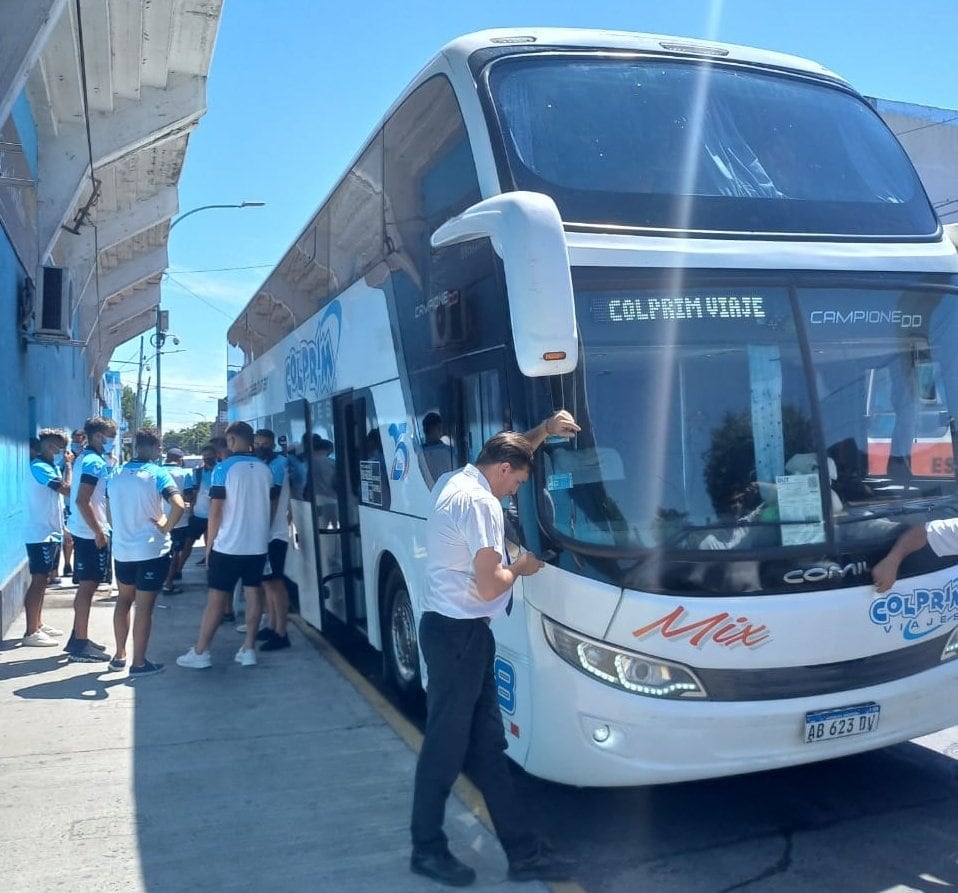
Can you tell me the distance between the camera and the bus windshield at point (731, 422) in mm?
4309

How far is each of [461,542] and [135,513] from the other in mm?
4269

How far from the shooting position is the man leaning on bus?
4039 millimetres

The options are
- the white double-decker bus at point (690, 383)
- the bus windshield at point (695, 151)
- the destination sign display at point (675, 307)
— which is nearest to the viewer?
the white double-decker bus at point (690, 383)

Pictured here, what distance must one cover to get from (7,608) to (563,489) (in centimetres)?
714

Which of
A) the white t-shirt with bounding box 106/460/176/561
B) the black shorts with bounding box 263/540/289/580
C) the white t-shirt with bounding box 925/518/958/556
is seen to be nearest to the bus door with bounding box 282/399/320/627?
the black shorts with bounding box 263/540/289/580

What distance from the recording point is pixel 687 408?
441 centimetres

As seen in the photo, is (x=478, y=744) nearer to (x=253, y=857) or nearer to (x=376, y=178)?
(x=253, y=857)

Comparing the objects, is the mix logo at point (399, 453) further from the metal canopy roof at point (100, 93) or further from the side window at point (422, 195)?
the metal canopy roof at point (100, 93)

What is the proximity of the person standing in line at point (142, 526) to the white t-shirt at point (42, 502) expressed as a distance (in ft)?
4.07

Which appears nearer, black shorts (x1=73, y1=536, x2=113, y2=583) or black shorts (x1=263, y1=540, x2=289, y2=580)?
black shorts (x1=73, y1=536, x2=113, y2=583)

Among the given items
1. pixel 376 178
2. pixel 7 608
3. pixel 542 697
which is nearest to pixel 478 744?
pixel 542 697

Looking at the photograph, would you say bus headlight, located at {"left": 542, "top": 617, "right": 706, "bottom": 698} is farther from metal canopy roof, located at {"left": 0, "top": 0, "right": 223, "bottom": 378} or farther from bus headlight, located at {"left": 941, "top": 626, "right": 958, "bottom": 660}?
metal canopy roof, located at {"left": 0, "top": 0, "right": 223, "bottom": 378}

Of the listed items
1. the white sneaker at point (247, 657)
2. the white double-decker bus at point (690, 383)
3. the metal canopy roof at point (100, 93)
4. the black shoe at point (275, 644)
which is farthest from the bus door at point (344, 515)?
the metal canopy roof at point (100, 93)

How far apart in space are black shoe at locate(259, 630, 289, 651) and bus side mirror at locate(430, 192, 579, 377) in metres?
5.49
